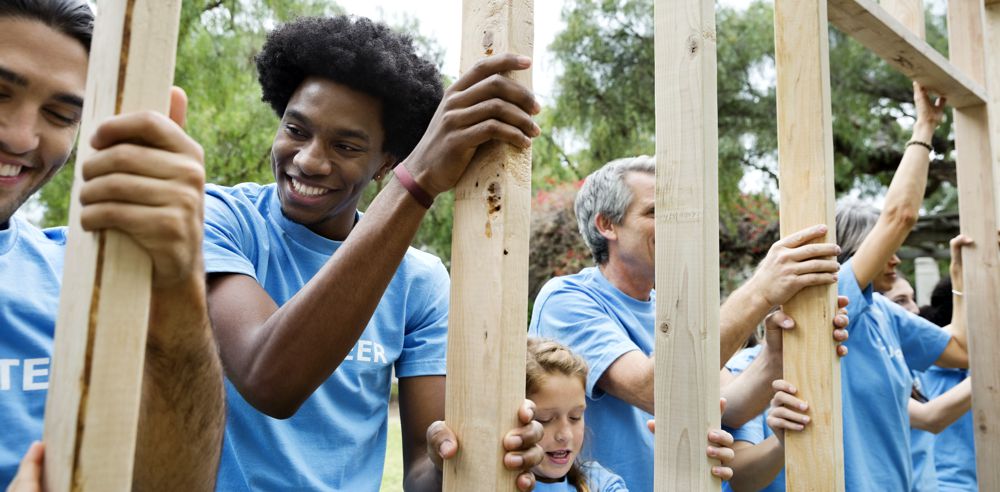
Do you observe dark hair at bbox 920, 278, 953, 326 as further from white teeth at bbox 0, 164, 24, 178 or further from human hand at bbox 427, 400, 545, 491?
white teeth at bbox 0, 164, 24, 178

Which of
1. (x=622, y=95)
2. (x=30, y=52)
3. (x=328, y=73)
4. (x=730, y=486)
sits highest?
(x=622, y=95)

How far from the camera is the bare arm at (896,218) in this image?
101 inches

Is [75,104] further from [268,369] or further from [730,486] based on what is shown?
[730,486]

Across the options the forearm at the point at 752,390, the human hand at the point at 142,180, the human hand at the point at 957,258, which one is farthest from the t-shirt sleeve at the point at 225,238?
the human hand at the point at 957,258

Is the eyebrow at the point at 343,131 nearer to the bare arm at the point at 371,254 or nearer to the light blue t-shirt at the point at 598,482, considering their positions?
the bare arm at the point at 371,254

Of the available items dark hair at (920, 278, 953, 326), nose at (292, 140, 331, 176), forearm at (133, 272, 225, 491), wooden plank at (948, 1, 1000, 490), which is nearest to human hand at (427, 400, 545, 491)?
forearm at (133, 272, 225, 491)

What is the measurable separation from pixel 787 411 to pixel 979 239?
62.0 inches

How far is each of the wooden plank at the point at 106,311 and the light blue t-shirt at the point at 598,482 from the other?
1564mm

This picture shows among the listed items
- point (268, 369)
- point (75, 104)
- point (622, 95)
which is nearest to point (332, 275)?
point (268, 369)

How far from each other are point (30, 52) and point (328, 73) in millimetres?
795

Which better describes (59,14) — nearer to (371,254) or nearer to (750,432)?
(371,254)

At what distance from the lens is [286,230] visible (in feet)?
6.28

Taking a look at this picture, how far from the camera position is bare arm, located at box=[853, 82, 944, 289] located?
2570 millimetres

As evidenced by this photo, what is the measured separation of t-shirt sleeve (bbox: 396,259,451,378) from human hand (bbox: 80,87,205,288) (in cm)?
114
